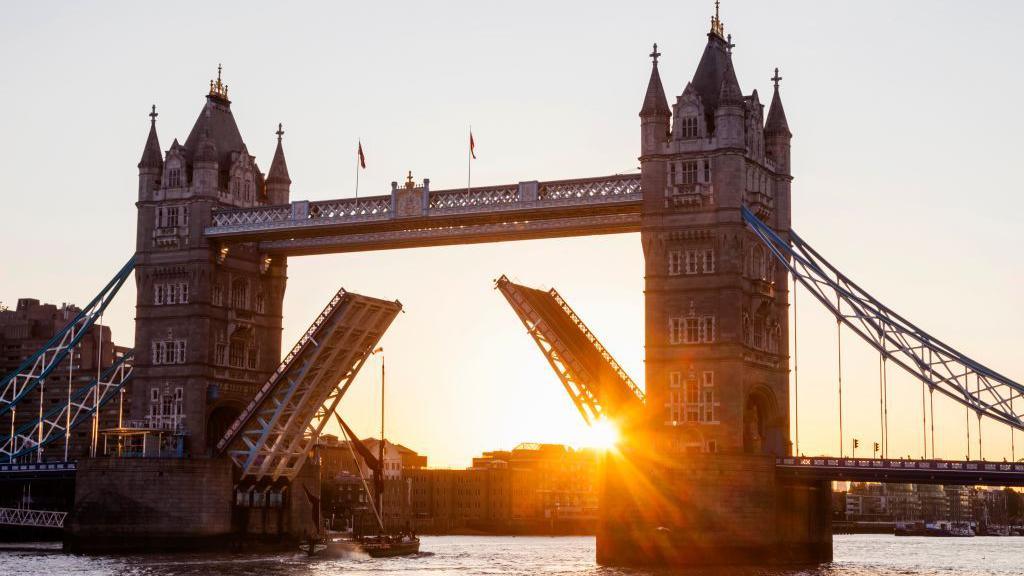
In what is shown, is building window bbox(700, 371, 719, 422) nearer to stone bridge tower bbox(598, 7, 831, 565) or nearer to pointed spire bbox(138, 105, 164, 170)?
stone bridge tower bbox(598, 7, 831, 565)

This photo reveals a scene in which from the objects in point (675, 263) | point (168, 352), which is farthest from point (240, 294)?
point (675, 263)

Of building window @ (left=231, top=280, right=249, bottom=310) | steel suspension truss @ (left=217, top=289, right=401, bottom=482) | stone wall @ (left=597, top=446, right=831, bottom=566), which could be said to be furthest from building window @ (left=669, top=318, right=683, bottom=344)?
building window @ (left=231, top=280, right=249, bottom=310)

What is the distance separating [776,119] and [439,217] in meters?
16.6

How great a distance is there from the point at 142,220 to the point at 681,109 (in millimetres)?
30532

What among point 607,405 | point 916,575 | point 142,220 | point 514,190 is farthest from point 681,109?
point 142,220

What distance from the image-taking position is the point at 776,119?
77938mm

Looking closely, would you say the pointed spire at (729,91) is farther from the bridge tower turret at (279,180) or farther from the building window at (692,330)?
the bridge tower turret at (279,180)

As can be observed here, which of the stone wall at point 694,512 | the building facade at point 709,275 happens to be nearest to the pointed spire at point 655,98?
the building facade at point 709,275

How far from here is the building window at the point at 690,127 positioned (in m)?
73.9

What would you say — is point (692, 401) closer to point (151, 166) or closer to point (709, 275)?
point (709, 275)

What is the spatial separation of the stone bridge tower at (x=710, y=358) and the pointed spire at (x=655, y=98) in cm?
6

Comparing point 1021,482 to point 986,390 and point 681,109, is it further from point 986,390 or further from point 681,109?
point 681,109

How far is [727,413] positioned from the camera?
2810 inches

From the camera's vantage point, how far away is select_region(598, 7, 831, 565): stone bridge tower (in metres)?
69.7
